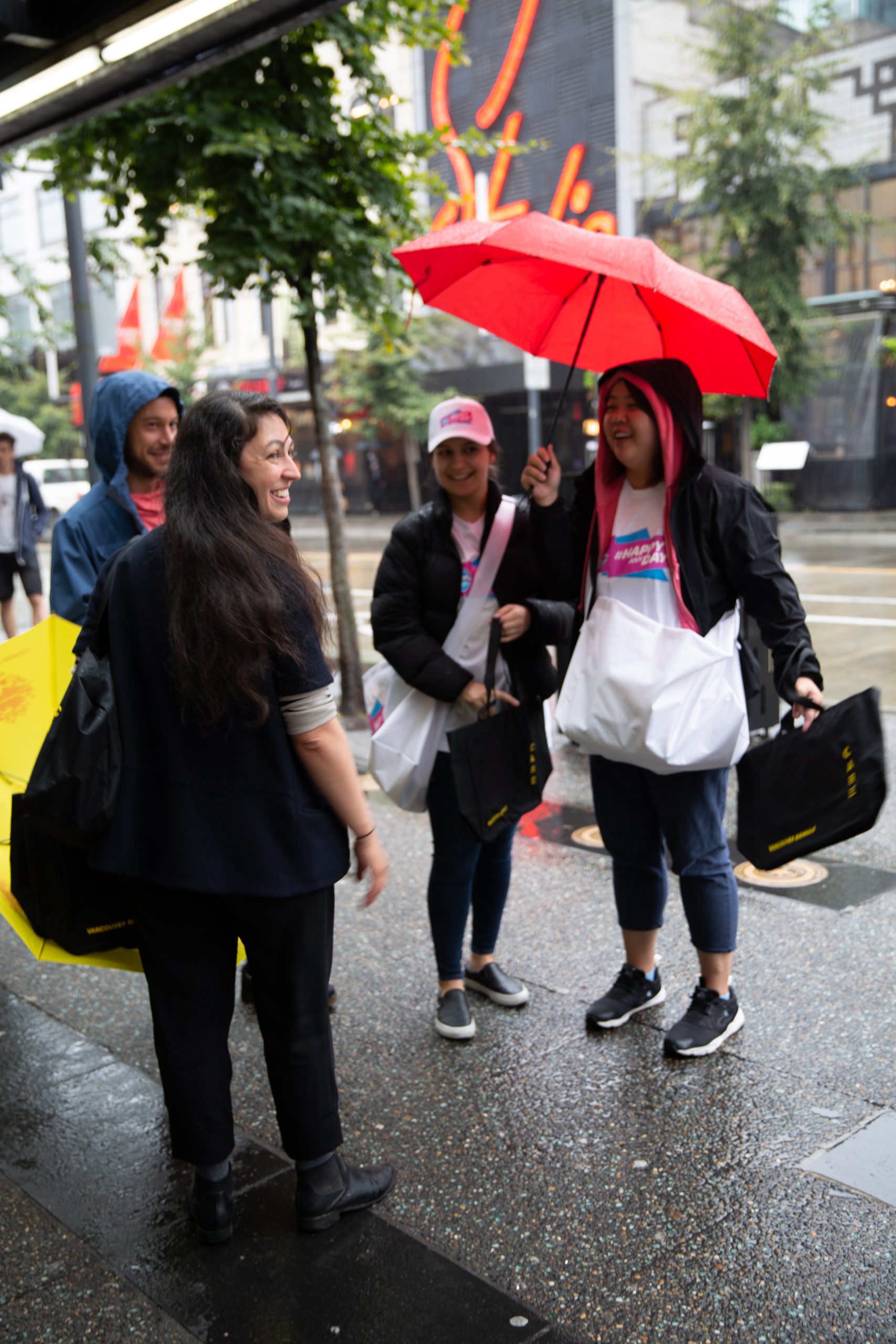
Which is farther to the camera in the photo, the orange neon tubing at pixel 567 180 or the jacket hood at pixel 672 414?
the orange neon tubing at pixel 567 180

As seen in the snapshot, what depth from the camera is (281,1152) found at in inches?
121

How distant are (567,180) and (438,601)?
30052 mm

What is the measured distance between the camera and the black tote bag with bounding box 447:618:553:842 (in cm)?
351

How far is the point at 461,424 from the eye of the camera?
352cm

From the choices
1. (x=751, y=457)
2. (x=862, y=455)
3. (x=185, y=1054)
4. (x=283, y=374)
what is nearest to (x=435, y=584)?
(x=185, y=1054)

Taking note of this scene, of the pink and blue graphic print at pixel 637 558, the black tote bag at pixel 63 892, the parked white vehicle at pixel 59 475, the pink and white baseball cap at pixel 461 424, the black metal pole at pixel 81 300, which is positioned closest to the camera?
the black tote bag at pixel 63 892

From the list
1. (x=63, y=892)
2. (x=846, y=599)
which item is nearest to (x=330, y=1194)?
(x=63, y=892)

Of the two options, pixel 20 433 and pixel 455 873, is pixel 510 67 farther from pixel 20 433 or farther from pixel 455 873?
pixel 455 873

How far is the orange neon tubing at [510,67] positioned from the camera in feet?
102

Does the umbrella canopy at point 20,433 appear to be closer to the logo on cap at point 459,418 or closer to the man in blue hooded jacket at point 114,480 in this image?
the man in blue hooded jacket at point 114,480

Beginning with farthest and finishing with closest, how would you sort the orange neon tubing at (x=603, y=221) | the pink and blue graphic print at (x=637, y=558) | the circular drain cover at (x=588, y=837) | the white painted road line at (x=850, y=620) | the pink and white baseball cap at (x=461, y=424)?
the orange neon tubing at (x=603, y=221)
the white painted road line at (x=850, y=620)
the circular drain cover at (x=588, y=837)
the pink and white baseball cap at (x=461, y=424)
the pink and blue graphic print at (x=637, y=558)

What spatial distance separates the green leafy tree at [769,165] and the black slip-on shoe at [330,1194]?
20716 mm

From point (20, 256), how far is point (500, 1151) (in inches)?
2240

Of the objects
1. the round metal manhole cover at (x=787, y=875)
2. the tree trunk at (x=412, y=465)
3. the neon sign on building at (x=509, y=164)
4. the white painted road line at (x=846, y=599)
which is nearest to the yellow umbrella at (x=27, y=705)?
the round metal manhole cover at (x=787, y=875)
